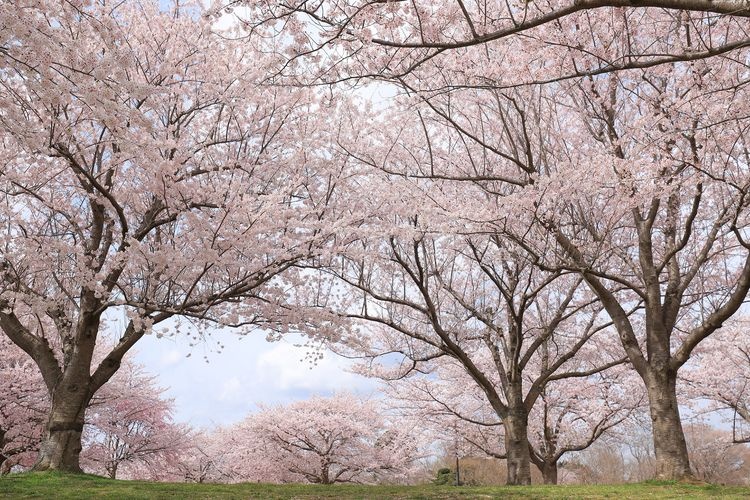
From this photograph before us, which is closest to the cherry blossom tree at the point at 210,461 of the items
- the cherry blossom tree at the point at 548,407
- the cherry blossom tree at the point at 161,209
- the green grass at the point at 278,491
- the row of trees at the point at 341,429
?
the row of trees at the point at 341,429

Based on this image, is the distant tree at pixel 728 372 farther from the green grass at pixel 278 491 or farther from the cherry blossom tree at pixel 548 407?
the green grass at pixel 278 491

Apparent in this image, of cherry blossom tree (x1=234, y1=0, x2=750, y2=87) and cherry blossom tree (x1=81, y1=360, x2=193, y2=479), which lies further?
cherry blossom tree (x1=81, y1=360, x2=193, y2=479)

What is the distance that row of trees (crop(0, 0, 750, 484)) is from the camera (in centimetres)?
744

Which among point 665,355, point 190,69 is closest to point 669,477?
point 665,355

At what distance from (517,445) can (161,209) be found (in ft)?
26.9

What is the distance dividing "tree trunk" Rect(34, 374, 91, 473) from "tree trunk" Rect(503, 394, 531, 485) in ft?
26.2

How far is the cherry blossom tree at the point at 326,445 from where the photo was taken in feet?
63.3

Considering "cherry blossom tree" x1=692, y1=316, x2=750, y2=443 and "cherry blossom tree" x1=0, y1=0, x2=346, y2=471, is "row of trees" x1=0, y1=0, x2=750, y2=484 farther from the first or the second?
"cherry blossom tree" x1=692, y1=316, x2=750, y2=443

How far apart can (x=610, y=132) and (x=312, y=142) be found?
5.45m

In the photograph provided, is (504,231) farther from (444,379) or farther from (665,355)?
(444,379)

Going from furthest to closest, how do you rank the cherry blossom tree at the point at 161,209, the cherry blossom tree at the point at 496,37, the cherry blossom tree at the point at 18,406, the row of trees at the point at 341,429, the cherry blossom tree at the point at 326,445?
the cherry blossom tree at the point at 326,445 → the row of trees at the point at 341,429 → the cherry blossom tree at the point at 18,406 → the cherry blossom tree at the point at 161,209 → the cherry blossom tree at the point at 496,37

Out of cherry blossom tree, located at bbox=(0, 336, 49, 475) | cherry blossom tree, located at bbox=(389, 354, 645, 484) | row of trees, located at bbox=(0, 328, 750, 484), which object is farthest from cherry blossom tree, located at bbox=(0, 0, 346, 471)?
cherry blossom tree, located at bbox=(389, 354, 645, 484)

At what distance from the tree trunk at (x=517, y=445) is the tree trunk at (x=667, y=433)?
249 centimetres

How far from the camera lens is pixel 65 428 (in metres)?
9.05
